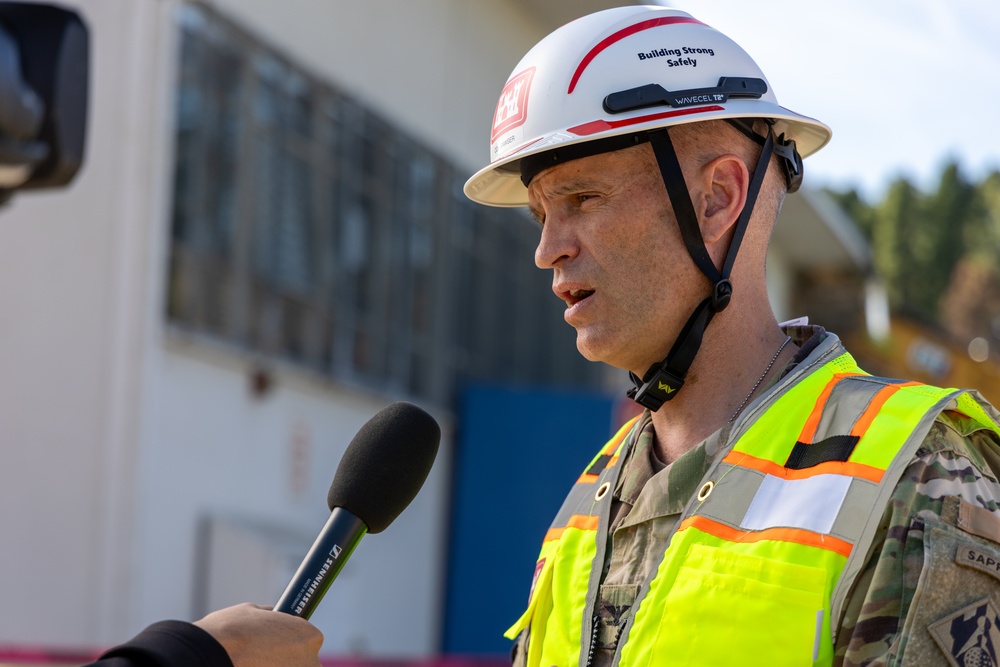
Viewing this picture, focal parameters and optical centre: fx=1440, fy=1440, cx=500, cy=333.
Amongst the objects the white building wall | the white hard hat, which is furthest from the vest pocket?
the white building wall

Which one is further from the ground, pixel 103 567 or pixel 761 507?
pixel 761 507

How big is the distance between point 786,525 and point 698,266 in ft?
2.21

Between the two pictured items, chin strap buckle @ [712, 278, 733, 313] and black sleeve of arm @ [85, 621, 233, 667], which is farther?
chin strap buckle @ [712, 278, 733, 313]

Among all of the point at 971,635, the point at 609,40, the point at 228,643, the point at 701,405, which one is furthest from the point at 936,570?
the point at 609,40

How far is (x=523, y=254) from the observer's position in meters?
19.0

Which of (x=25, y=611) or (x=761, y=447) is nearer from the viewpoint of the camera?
(x=761, y=447)

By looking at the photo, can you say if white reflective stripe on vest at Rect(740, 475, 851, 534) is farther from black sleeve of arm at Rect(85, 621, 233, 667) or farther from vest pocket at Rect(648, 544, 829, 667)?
black sleeve of arm at Rect(85, 621, 233, 667)

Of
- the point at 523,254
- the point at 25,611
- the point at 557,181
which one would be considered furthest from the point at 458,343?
the point at 557,181

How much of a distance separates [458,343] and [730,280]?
13.7 metres

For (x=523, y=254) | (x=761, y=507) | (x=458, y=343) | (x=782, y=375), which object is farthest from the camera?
(x=523, y=254)

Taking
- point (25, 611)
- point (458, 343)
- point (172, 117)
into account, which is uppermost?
point (172, 117)

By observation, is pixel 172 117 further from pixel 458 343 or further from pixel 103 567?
pixel 458 343

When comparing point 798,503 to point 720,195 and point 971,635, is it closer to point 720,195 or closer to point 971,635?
point 971,635

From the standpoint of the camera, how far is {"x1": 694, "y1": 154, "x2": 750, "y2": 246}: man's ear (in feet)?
9.80
